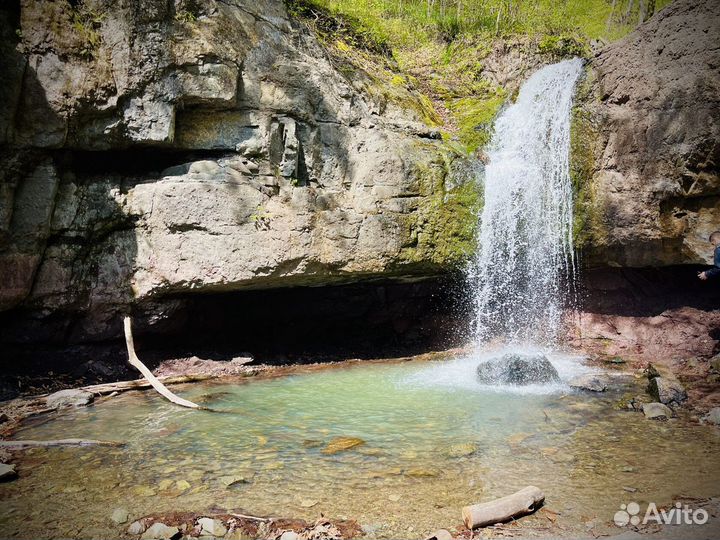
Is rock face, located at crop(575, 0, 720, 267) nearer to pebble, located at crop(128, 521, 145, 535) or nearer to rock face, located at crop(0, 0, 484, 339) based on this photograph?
rock face, located at crop(0, 0, 484, 339)

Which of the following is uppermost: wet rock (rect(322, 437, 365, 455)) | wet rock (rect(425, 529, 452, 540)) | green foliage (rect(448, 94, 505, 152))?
green foliage (rect(448, 94, 505, 152))

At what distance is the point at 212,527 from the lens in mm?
3145

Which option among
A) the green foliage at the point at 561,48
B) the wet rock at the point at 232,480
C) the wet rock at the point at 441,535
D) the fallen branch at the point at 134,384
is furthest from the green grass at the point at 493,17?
the wet rock at the point at 441,535

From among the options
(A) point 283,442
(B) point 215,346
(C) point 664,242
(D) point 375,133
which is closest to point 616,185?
(C) point 664,242

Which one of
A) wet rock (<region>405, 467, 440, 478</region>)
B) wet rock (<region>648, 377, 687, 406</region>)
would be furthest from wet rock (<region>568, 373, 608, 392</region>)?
wet rock (<region>405, 467, 440, 478</region>)

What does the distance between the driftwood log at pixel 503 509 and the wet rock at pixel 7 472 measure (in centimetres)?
376

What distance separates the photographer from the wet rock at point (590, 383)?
21.0ft

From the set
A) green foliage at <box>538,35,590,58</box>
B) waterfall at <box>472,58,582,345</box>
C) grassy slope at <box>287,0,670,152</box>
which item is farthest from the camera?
green foliage at <box>538,35,590,58</box>

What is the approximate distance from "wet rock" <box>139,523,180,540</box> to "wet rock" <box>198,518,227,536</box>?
0.55ft

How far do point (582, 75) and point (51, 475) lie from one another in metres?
10.5

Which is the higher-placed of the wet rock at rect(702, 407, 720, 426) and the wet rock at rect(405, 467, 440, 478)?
the wet rock at rect(405, 467, 440, 478)

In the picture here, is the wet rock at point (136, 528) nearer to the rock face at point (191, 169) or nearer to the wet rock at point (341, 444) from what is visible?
the wet rock at point (341, 444)

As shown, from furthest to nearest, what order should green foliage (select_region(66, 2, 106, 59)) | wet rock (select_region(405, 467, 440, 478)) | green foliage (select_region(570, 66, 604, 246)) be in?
green foliage (select_region(570, 66, 604, 246)) < green foliage (select_region(66, 2, 106, 59)) < wet rock (select_region(405, 467, 440, 478))

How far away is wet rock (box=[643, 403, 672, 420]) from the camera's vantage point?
5148mm
